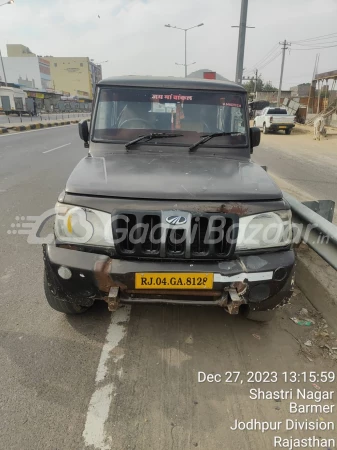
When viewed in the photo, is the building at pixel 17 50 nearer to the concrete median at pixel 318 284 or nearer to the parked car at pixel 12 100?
the parked car at pixel 12 100

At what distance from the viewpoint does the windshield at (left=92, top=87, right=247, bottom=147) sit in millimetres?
3561

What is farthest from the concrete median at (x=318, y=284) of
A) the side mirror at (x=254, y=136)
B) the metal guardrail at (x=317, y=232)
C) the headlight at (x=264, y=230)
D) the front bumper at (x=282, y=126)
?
the front bumper at (x=282, y=126)

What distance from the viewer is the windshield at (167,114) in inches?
140

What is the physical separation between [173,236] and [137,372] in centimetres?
97

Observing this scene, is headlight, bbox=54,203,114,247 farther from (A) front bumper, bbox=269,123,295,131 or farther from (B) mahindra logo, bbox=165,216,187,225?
(A) front bumper, bbox=269,123,295,131

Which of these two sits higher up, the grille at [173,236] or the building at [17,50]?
the building at [17,50]

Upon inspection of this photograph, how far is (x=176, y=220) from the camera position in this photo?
234 centimetres

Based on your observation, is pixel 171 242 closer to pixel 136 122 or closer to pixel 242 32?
pixel 136 122

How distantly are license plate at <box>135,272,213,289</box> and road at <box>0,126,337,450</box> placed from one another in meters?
0.61

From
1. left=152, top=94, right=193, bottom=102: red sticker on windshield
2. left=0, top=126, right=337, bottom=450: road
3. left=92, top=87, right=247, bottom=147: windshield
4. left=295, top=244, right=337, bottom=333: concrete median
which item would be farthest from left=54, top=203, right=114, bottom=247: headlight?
left=295, top=244, right=337, bottom=333: concrete median

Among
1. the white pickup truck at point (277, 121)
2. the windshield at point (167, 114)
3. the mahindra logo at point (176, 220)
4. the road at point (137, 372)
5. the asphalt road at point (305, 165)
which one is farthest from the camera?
the white pickup truck at point (277, 121)

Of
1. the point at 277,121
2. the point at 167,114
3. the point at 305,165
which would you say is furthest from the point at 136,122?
the point at 277,121

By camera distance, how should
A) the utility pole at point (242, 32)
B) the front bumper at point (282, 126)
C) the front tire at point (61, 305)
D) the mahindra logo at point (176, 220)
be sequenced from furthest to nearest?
the front bumper at point (282, 126), the utility pole at point (242, 32), the front tire at point (61, 305), the mahindra logo at point (176, 220)

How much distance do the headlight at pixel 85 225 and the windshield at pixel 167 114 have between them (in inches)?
52.6
